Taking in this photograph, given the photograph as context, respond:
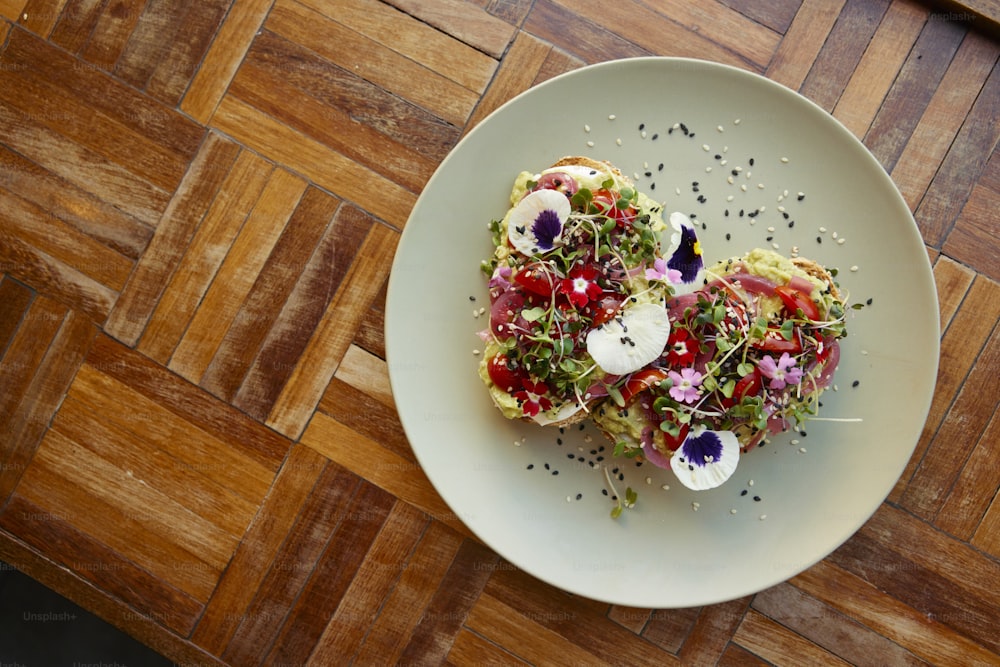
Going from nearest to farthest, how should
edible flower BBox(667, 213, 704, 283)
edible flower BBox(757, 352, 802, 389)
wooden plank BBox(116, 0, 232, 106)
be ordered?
edible flower BBox(757, 352, 802, 389) < edible flower BBox(667, 213, 704, 283) < wooden plank BBox(116, 0, 232, 106)

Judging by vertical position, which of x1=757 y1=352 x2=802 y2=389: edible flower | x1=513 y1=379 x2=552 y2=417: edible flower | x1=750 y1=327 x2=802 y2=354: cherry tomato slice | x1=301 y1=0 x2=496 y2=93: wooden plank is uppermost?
x1=301 y1=0 x2=496 y2=93: wooden plank

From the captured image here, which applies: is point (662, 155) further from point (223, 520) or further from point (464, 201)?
point (223, 520)

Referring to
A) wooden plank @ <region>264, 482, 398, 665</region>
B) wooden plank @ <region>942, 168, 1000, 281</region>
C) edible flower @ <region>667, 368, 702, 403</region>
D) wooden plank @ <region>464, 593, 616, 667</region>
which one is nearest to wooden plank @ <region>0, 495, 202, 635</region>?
wooden plank @ <region>264, 482, 398, 665</region>

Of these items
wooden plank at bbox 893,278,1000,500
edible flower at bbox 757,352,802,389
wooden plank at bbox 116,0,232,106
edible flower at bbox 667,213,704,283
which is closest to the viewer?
edible flower at bbox 757,352,802,389

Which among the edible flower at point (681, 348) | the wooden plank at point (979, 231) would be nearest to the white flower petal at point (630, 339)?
the edible flower at point (681, 348)

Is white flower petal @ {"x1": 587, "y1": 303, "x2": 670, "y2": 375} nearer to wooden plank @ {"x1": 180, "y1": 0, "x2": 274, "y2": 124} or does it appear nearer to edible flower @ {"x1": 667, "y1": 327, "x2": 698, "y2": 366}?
edible flower @ {"x1": 667, "y1": 327, "x2": 698, "y2": 366}

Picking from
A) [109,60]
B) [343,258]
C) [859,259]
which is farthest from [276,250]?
[859,259]
